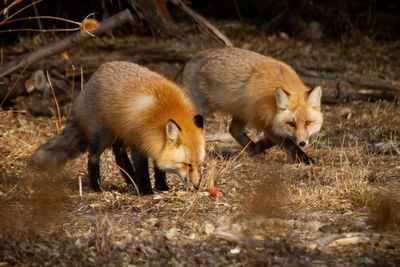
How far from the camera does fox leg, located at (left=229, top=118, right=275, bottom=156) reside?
7.74m

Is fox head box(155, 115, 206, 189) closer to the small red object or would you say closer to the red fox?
the red fox

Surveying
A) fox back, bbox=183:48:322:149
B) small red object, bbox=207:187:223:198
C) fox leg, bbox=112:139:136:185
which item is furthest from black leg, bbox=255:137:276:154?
small red object, bbox=207:187:223:198

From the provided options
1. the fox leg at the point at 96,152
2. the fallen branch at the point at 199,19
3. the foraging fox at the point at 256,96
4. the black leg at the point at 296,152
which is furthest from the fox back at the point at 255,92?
the fox leg at the point at 96,152

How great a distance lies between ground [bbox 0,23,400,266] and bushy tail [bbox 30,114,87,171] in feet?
0.46

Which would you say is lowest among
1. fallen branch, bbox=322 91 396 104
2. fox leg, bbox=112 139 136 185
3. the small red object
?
fallen branch, bbox=322 91 396 104

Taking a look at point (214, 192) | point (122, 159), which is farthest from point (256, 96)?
point (214, 192)

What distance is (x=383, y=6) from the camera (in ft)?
44.8

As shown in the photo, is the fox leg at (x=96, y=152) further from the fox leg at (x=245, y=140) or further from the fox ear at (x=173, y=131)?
the fox leg at (x=245, y=140)

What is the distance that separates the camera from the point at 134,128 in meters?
5.84

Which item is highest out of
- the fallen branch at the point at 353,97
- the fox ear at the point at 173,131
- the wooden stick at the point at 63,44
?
the wooden stick at the point at 63,44

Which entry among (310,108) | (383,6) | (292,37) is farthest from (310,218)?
(383,6)

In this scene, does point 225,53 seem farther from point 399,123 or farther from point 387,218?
point 387,218

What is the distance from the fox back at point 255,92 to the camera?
285 inches

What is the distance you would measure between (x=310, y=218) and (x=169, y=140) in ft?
4.39
